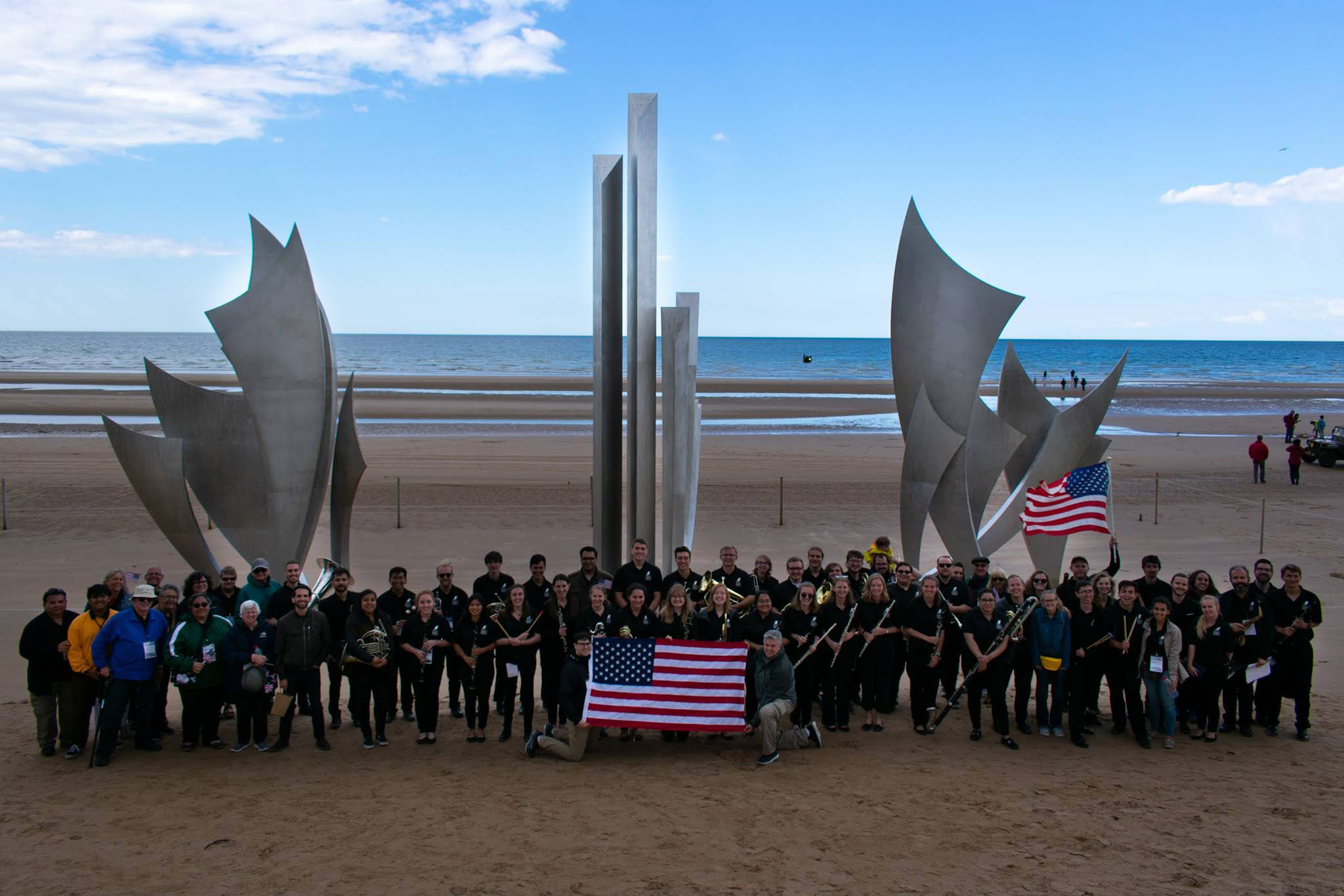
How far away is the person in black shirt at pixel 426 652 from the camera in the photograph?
6555 mm

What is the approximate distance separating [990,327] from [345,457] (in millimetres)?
6688

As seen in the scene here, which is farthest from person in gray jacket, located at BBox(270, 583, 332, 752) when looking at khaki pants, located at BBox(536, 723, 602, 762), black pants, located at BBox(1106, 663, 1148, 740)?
black pants, located at BBox(1106, 663, 1148, 740)

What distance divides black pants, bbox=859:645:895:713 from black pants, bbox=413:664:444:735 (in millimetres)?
3037


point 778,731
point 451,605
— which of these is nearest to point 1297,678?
point 778,731

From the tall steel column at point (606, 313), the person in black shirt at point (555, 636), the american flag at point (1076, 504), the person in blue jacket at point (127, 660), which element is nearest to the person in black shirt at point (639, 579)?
the person in black shirt at point (555, 636)

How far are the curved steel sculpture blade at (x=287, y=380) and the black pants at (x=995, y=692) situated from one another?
20.6 feet

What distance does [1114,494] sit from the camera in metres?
18.0

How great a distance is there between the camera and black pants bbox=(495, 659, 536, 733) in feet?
21.9

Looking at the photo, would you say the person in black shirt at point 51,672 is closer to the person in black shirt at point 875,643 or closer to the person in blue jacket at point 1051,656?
the person in black shirt at point 875,643

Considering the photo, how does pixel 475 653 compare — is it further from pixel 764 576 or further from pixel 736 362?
pixel 736 362

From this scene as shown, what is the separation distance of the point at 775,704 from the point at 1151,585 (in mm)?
3173

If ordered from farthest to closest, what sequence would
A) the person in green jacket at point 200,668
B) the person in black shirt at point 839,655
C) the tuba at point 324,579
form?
the tuba at point 324,579, the person in black shirt at point 839,655, the person in green jacket at point 200,668

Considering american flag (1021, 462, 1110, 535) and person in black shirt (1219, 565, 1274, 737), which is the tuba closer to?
american flag (1021, 462, 1110, 535)

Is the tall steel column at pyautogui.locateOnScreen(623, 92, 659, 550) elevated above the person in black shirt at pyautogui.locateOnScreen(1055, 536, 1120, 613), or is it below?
above
